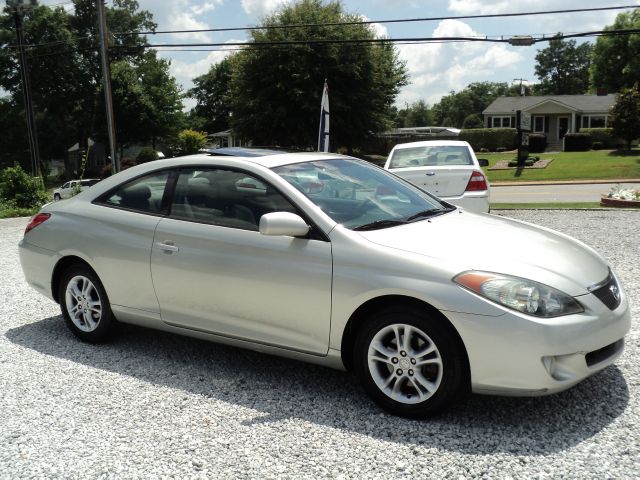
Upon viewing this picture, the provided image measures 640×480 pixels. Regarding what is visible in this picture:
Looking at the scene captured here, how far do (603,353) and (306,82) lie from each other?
32.9m

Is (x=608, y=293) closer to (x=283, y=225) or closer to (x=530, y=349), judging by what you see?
(x=530, y=349)

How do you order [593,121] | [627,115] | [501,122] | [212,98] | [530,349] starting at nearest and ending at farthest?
[530,349] < [627,115] < [593,121] < [501,122] < [212,98]

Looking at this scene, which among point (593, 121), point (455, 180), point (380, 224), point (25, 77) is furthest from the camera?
point (593, 121)

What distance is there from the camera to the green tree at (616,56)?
67.5 meters

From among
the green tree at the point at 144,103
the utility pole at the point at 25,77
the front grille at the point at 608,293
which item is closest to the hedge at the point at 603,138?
the green tree at the point at 144,103

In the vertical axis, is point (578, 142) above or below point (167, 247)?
below

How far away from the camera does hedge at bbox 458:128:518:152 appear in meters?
52.0

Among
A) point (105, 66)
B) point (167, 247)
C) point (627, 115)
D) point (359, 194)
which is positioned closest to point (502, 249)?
point (359, 194)

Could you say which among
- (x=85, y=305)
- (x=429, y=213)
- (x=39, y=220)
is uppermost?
(x=429, y=213)

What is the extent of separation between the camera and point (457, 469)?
3.09 metres

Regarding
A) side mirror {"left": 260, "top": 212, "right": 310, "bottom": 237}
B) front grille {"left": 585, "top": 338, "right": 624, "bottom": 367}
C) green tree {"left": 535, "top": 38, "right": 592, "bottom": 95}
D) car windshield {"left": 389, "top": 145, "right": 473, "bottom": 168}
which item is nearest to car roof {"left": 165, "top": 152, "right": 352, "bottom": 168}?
side mirror {"left": 260, "top": 212, "right": 310, "bottom": 237}

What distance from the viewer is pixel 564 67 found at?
109125mm

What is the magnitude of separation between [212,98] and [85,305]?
8752cm

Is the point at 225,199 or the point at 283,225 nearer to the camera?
the point at 283,225
